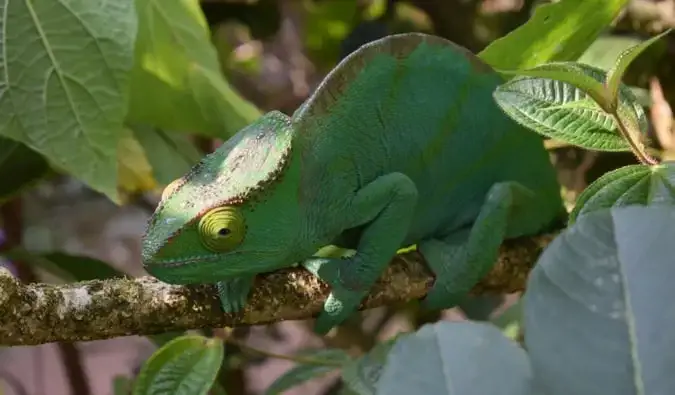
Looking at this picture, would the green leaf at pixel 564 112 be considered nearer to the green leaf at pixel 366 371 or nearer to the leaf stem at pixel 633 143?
the leaf stem at pixel 633 143

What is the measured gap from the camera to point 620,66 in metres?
0.48

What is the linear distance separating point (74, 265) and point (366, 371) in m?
0.44

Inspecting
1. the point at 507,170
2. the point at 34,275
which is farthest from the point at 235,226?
the point at 34,275

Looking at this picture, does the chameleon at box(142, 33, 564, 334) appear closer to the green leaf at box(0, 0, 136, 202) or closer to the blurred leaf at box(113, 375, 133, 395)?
the green leaf at box(0, 0, 136, 202)

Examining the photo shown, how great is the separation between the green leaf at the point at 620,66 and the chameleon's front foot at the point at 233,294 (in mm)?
291

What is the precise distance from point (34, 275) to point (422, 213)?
2.75 ft

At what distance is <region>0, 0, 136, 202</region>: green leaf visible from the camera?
2.31ft

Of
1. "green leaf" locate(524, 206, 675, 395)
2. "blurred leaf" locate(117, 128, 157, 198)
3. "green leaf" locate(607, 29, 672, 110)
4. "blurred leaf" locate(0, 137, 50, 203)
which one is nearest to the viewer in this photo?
"green leaf" locate(524, 206, 675, 395)

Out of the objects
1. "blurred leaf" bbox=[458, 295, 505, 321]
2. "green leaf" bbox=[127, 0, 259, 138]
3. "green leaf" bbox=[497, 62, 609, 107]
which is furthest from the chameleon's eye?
"blurred leaf" bbox=[458, 295, 505, 321]

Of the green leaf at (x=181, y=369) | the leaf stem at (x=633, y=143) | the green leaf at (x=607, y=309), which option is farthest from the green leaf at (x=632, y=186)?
the green leaf at (x=181, y=369)

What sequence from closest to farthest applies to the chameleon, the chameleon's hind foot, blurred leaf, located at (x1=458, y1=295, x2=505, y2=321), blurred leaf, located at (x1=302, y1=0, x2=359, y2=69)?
the chameleon, the chameleon's hind foot, blurred leaf, located at (x1=458, y1=295, x2=505, y2=321), blurred leaf, located at (x1=302, y1=0, x2=359, y2=69)

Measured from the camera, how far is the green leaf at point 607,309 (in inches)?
11.8

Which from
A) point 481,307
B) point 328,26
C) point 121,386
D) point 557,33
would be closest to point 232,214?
point 557,33

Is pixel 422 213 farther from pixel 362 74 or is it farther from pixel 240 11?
pixel 240 11
